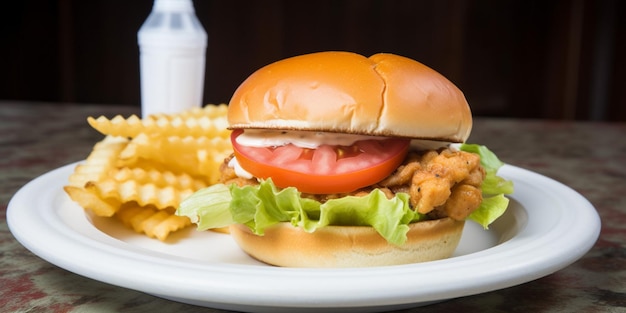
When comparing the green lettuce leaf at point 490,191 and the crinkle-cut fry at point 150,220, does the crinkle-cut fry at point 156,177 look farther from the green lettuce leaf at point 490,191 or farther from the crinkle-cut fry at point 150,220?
the green lettuce leaf at point 490,191

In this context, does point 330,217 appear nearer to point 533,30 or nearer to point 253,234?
point 253,234

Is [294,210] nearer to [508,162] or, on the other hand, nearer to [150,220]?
[150,220]

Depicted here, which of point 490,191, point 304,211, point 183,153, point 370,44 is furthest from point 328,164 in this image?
point 370,44

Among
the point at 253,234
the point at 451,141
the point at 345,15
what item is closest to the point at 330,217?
the point at 253,234

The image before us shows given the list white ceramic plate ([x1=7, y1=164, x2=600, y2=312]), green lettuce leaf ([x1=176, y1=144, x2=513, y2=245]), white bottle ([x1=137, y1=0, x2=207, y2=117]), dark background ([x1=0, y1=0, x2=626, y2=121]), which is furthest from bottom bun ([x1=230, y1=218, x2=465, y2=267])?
dark background ([x1=0, y1=0, x2=626, y2=121])

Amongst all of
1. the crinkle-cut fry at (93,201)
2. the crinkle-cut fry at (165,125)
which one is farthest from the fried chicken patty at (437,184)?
the crinkle-cut fry at (165,125)

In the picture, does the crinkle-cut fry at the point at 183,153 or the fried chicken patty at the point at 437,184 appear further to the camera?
the crinkle-cut fry at the point at 183,153
